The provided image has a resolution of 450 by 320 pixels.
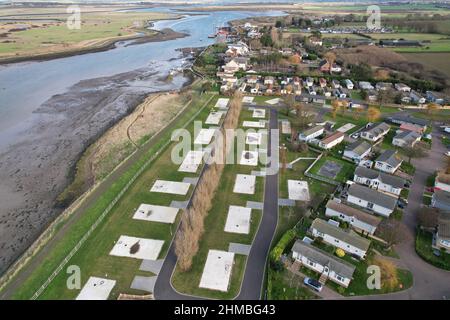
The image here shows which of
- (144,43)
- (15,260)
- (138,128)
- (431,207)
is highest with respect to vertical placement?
(144,43)

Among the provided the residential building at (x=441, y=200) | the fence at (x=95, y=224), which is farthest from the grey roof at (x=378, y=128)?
the fence at (x=95, y=224)

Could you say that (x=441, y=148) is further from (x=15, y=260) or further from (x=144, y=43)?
(x=144, y=43)

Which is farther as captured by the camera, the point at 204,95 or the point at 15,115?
the point at 204,95

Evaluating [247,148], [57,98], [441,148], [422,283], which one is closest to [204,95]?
[247,148]

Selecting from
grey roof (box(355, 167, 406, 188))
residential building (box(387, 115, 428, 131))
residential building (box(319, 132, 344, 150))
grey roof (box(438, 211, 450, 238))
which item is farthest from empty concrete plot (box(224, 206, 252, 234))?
residential building (box(387, 115, 428, 131))

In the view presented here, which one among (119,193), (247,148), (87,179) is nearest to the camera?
(119,193)

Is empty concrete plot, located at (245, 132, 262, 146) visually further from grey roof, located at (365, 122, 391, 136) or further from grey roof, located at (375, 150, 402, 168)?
grey roof, located at (365, 122, 391, 136)

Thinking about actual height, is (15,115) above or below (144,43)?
below
